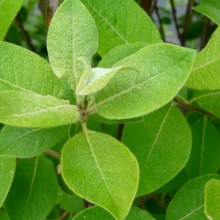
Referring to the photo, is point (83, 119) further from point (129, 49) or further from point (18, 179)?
point (18, 179)

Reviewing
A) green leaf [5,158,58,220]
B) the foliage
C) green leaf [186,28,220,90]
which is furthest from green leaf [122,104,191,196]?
green leaf [5,158,58,220]

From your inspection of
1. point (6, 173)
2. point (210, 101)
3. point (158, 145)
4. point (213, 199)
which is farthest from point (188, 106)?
point (6, 173)

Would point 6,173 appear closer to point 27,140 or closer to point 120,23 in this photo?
point 27,140

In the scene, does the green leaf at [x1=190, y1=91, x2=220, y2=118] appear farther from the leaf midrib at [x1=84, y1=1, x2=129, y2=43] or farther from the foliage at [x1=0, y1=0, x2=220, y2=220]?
the leaf midrib at [x1=84, y1=1, x2=129, y2=43]

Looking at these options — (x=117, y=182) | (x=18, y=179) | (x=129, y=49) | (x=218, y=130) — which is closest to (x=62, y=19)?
(x=129, y=49)

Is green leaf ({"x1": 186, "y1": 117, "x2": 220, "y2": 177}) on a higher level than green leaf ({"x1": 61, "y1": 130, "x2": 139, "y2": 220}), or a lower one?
lower

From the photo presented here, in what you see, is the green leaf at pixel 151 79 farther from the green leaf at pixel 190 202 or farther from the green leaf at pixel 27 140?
the green leaf at pixel 190 202
